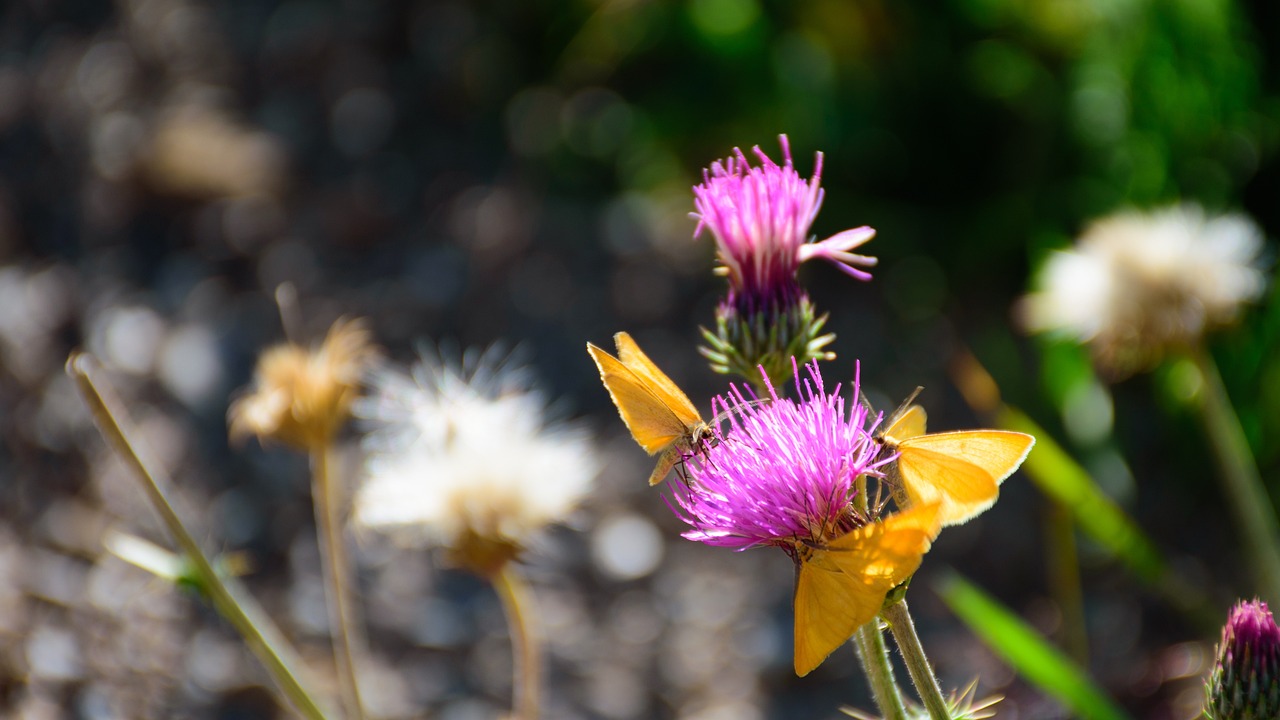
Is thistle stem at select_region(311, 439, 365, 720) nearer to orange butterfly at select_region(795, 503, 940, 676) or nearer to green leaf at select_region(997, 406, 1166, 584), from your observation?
orange butterfly at select_region(795, 503, 940, 676)

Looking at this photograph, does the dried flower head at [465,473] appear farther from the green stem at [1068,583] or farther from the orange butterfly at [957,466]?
the green stem at [1068,583]

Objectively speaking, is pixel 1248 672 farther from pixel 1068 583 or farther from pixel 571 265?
pixel 571 265

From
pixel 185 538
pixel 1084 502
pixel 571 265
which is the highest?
pixel 185 538

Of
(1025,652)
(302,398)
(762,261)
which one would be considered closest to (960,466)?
(762,261)

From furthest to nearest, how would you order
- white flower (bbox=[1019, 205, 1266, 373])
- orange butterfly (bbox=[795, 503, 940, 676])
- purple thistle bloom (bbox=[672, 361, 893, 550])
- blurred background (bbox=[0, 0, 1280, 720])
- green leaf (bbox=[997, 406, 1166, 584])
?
blurred background (bbox=[0, 0, 1280, 720]) < white flower (bbox=[1019, 205, 1266, 373]) < green leaf (bbox=[997, 406, 1166, 584]) < purple thistle bloom (bbox=[672, 361, 893, 550]) < orange butterfly (bbox=[795, 503, 940, 676])

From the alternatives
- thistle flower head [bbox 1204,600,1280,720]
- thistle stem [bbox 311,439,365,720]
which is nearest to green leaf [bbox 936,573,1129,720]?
thistle flower head [bbox 1204,600,1280,720]

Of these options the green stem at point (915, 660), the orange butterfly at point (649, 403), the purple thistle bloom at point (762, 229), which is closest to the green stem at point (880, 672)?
the green stem at point (915, 660)
